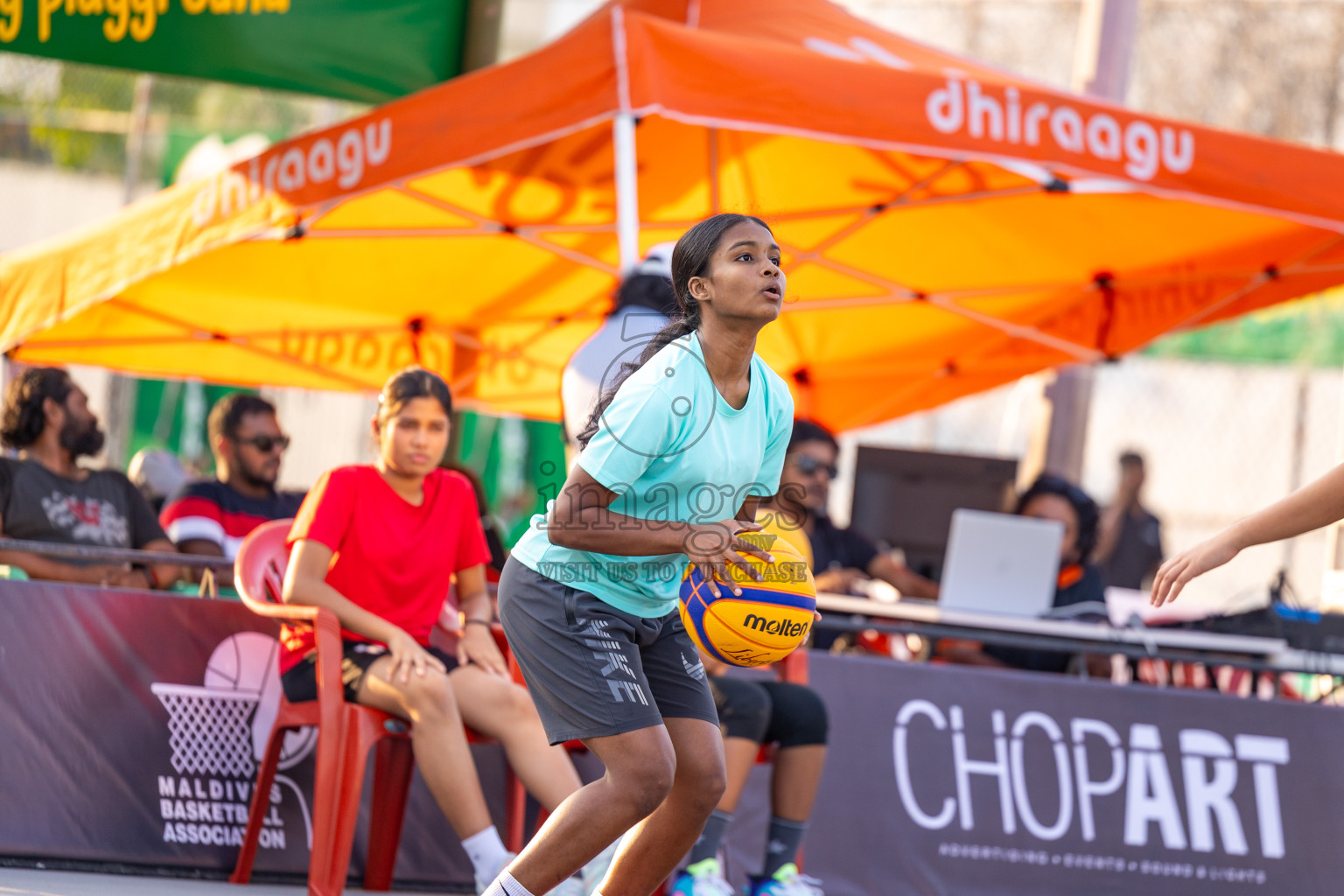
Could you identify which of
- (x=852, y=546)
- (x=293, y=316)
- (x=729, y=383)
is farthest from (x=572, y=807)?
(x=293, y=316)

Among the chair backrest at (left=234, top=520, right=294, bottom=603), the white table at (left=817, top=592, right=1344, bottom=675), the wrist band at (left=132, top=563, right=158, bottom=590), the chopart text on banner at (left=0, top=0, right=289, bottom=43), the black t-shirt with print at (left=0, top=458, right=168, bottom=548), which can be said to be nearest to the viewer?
the chair backrest at (left=234, top=520, right=294, bottom=603)

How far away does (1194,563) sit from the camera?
Result: 317cm

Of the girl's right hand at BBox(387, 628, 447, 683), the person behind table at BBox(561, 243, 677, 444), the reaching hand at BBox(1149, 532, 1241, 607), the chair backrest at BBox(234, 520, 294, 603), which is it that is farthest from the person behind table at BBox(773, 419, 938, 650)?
the reaching hand at BBox(1149, 532, 1241, 607)

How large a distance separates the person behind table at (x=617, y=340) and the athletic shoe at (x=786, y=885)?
68.4 inches

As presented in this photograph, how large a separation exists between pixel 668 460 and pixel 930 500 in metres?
5.41

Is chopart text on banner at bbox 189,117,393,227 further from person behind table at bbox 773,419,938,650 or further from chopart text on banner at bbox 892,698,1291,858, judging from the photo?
chopart text on banner at bbox 892,698,1291,858

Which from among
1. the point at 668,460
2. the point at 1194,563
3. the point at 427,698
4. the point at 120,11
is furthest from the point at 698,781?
the point at 120,11

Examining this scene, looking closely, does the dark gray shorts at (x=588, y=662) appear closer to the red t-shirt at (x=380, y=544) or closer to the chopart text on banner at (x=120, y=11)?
the red t-shirt at (x=380, y=544)

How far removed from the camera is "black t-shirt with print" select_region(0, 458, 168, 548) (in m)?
6.21

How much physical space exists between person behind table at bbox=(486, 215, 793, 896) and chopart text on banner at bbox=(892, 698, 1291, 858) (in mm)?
2570

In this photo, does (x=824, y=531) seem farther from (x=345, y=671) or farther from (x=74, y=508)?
(x=74, y=508)

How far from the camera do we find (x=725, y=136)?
818cm

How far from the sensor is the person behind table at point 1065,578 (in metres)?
6.93

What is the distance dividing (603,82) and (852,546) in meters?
2.96
